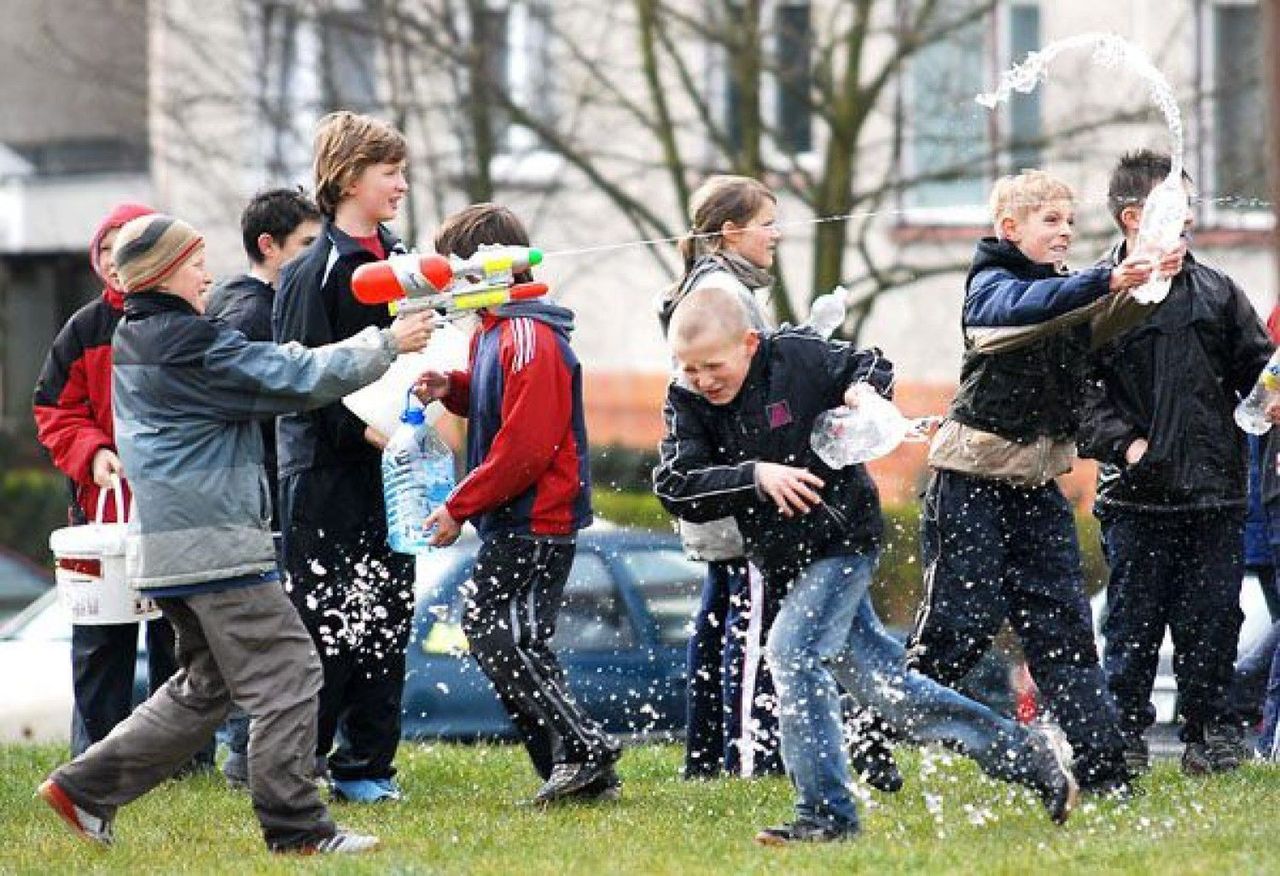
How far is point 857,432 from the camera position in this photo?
6992mm

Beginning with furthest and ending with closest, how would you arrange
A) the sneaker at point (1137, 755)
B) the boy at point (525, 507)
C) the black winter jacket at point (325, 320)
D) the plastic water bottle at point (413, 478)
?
the sneaker at point (1137, 755) < the black winter jacket at point (325, 320) < the plastic water bottle at point (413, 478) < the boy at point (525, 507)

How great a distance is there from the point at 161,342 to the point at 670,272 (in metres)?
12.4

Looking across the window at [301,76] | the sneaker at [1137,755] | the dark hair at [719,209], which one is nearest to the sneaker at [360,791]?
the dark hair at [719,209]

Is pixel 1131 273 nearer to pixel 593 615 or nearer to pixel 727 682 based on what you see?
pixel 727 682

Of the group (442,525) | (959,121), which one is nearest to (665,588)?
(442,525)

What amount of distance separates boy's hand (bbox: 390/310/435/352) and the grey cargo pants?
79 centimetres

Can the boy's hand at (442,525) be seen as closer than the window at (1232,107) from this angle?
Yes

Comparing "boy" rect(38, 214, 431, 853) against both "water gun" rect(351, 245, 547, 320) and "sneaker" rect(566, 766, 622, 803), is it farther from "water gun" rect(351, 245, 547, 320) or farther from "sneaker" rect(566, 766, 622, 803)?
"sneaker" rect(566, 766, 622, 803)

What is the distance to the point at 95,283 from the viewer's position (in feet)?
101

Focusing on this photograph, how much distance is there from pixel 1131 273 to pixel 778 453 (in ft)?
3.69

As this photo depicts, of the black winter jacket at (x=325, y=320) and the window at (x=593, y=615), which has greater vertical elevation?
the black winter jacket at (x=325, y=320)

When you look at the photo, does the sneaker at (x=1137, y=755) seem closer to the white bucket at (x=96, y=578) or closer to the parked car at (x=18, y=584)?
the white bucket at (x=96, y=578)

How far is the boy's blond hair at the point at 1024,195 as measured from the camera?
770 cm

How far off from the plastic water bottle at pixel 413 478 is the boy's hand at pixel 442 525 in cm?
7
